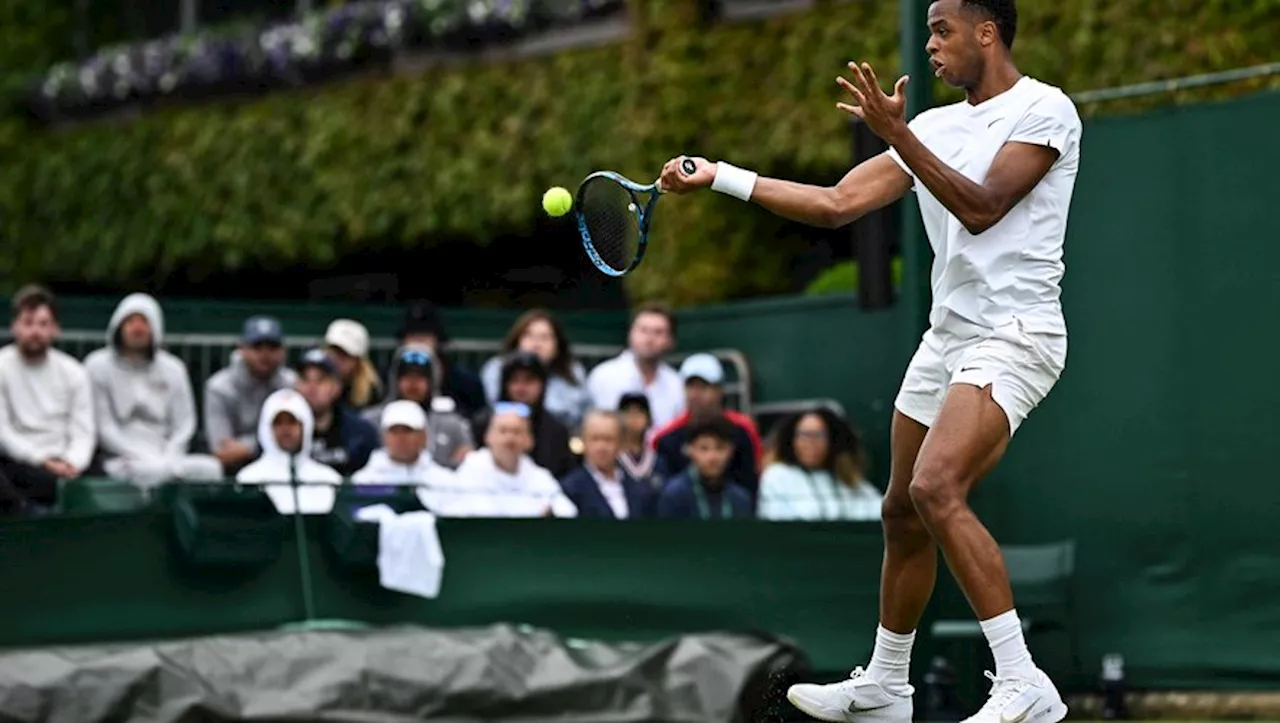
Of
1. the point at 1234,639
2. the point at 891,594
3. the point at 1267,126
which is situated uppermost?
the point at 1267,126

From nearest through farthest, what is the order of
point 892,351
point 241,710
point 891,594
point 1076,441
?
1. point 891,594
2. point 241,710
3. point 1076,441
4. point 892,351

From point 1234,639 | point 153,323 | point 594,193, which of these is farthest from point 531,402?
point 594,193

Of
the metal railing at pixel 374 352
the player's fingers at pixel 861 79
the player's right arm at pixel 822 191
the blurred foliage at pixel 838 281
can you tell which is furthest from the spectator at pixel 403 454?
the player's fingers at pixel 861 79

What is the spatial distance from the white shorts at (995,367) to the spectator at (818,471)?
17.9 feet

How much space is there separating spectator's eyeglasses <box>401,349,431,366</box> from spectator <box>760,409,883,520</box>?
193cm

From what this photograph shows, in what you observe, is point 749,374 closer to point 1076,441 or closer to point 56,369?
point 1076,441

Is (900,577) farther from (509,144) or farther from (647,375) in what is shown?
(509,144)

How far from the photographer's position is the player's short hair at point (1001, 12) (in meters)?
7.76

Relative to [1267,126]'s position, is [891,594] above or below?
below

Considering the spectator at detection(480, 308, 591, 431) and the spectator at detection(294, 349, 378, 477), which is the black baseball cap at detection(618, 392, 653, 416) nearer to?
the spectator at detection(480, 308, 591, 431)

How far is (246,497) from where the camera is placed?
11.3 metres

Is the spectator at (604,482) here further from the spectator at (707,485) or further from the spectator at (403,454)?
the spectator at (403,454)

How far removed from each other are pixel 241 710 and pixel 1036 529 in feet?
15.8

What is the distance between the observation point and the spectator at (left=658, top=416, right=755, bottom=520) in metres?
13.1
